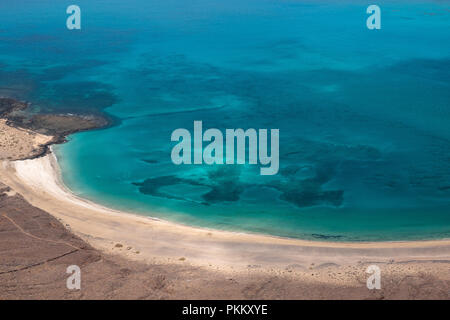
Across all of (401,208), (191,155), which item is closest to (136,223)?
(191,155)

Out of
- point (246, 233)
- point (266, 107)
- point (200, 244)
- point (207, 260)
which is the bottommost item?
point (246, 233)

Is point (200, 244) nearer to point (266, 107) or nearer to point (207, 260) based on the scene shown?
point (207, 260)

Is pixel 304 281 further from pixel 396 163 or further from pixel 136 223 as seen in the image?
pixel 396 163

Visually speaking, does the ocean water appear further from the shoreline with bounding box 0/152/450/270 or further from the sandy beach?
the sandy beach

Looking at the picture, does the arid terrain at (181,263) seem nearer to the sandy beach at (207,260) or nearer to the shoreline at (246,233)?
the sandy beach at (207,260)

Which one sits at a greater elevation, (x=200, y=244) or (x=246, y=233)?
(x=200, y=244)

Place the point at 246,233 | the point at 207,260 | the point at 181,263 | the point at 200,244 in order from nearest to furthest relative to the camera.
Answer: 1. the point at 181,263
2. the point at 207,260
3. the point at 200,244
4. the point at 246,233

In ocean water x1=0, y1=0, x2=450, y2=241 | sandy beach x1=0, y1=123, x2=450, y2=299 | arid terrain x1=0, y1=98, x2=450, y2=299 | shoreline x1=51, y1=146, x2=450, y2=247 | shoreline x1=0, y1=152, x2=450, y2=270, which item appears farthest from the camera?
ocean water x1=0, y1=0, x2=450, y2=241

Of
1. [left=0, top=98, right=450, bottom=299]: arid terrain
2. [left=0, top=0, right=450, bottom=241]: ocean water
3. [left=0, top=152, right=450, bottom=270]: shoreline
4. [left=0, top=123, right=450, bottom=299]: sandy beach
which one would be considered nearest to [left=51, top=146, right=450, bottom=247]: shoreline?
[left=0, top=152, right=450, bottom=270]: shoreline

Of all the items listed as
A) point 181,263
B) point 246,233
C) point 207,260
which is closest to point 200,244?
point 207,260
